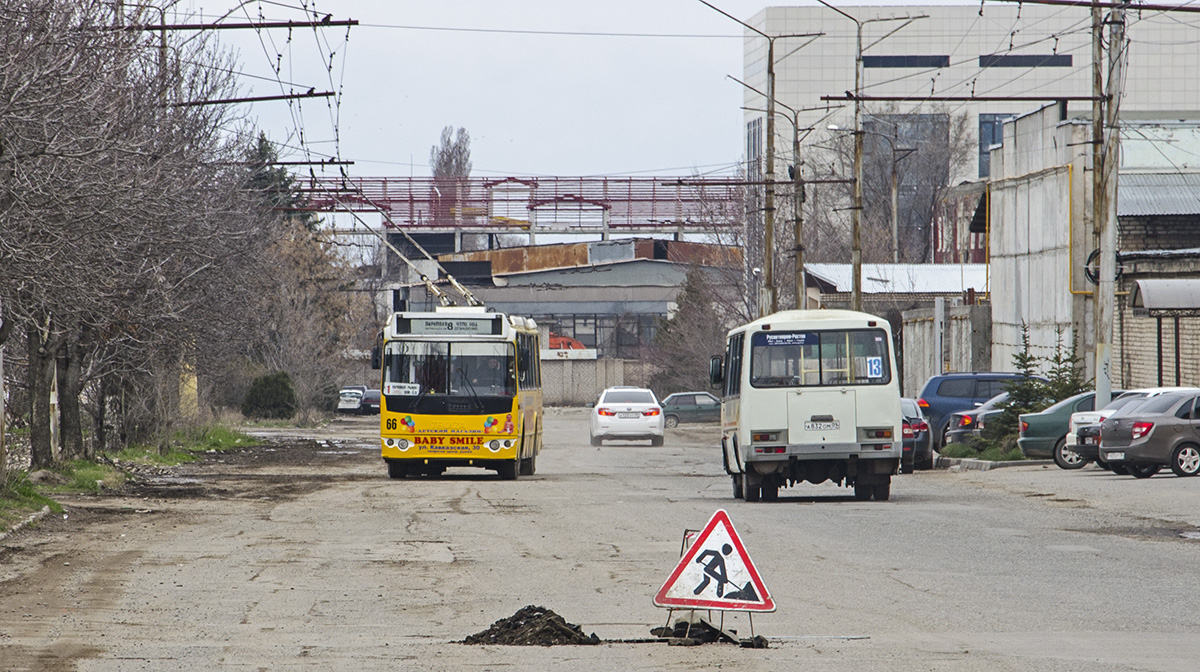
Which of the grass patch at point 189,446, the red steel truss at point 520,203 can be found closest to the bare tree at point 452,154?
the red steel truss at point 520,203

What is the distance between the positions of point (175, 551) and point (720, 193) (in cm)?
5985

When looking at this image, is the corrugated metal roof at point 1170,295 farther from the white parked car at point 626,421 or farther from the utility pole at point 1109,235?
the white parked car at point 626,421

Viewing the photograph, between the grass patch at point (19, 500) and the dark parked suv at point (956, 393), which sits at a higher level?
the dark parked suv at point (956, 393)

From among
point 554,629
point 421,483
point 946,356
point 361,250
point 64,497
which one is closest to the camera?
point 554,629

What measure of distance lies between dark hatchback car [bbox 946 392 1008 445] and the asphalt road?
27.2 ft

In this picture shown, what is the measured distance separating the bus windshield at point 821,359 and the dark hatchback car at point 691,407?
3686cm

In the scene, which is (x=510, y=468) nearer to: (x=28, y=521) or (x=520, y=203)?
(x=28, y=521)

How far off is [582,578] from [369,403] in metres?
62.9

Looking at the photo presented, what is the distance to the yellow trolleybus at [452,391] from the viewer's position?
82.6ft

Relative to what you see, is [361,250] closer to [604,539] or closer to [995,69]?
[995,69]

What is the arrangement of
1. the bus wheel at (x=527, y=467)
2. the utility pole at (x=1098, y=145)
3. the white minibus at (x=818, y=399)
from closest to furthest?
1. the white minibus at (x=818, y=399)
2. the utility pole at (x=1098, y=145)
3. the bus wheel at (x=527, y=467)

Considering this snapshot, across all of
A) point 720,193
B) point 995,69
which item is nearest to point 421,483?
point 720,193

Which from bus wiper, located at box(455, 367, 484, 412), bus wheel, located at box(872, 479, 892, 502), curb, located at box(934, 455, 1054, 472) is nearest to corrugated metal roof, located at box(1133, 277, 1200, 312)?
curb, located at box(934, 455, 1054, 472)

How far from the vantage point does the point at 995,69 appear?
10762 centimetres
